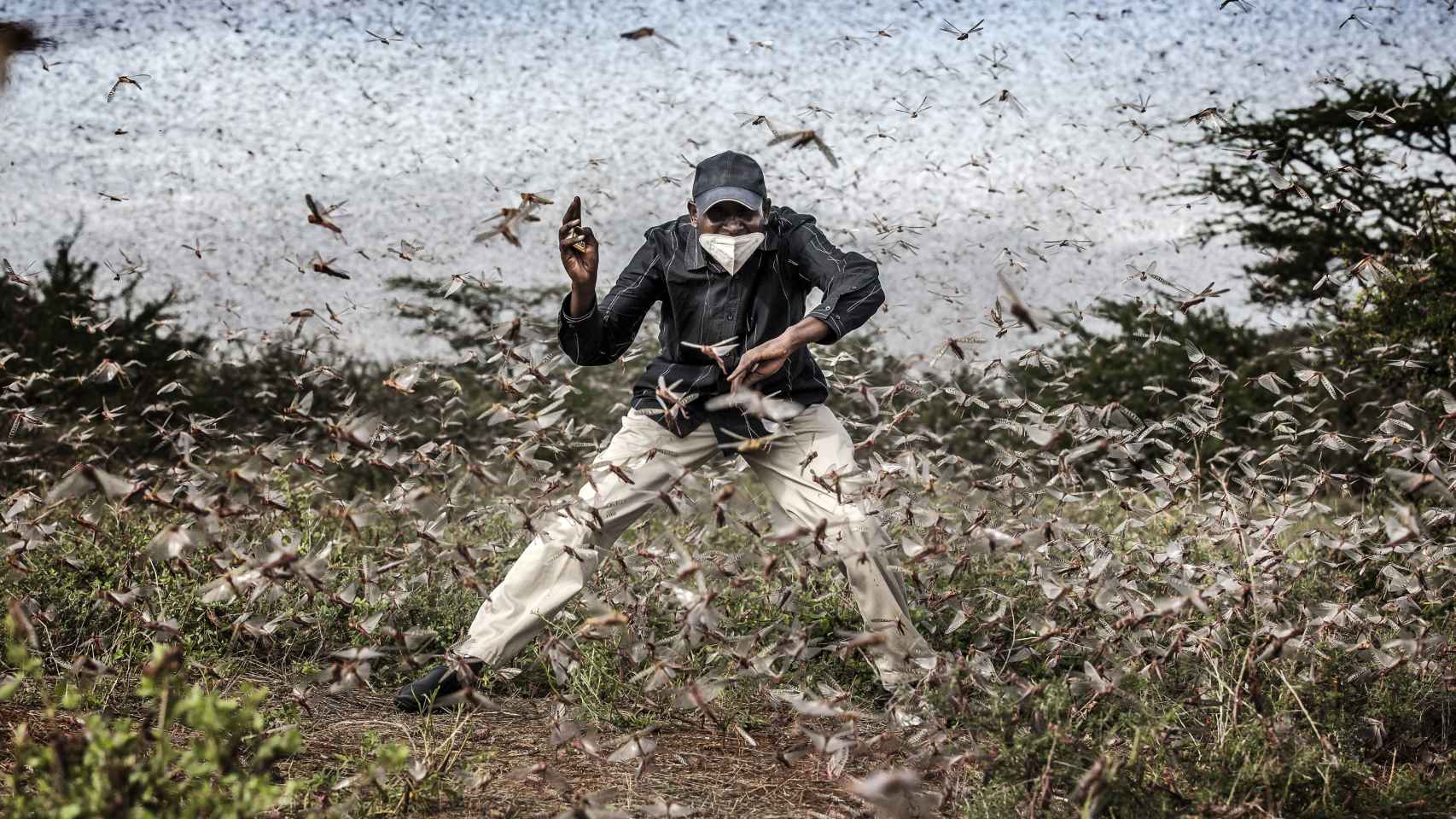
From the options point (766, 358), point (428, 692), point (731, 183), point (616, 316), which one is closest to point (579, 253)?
point (616, 316)

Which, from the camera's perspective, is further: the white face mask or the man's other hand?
the white face mask

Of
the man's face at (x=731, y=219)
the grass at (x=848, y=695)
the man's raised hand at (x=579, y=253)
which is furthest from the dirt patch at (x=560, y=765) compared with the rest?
the man's face at (x=731, y=219)

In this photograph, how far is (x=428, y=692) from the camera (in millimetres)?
3576

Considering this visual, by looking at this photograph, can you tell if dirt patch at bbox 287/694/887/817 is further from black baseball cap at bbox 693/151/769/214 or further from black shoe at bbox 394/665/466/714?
black baseball cap at bbox 693/151/769/214

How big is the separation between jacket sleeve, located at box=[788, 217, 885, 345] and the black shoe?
170 centimetres

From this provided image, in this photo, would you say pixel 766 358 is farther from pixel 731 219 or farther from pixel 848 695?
pixel 848 695

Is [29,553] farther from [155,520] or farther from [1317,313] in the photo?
[1317,313]

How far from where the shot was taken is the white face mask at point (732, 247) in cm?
353

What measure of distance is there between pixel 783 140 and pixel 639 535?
359 cm

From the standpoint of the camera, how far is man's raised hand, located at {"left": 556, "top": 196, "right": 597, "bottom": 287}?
3.31 m

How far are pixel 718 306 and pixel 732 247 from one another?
21 centimetres

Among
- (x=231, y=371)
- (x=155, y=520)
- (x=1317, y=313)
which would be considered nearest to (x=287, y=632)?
(x=155, y=520)

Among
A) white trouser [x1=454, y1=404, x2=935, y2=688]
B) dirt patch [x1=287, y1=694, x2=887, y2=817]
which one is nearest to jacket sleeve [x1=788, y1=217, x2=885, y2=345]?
white trouser [x1=454, y1=404, x2=935, y2=688]

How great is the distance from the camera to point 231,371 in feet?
33.2
